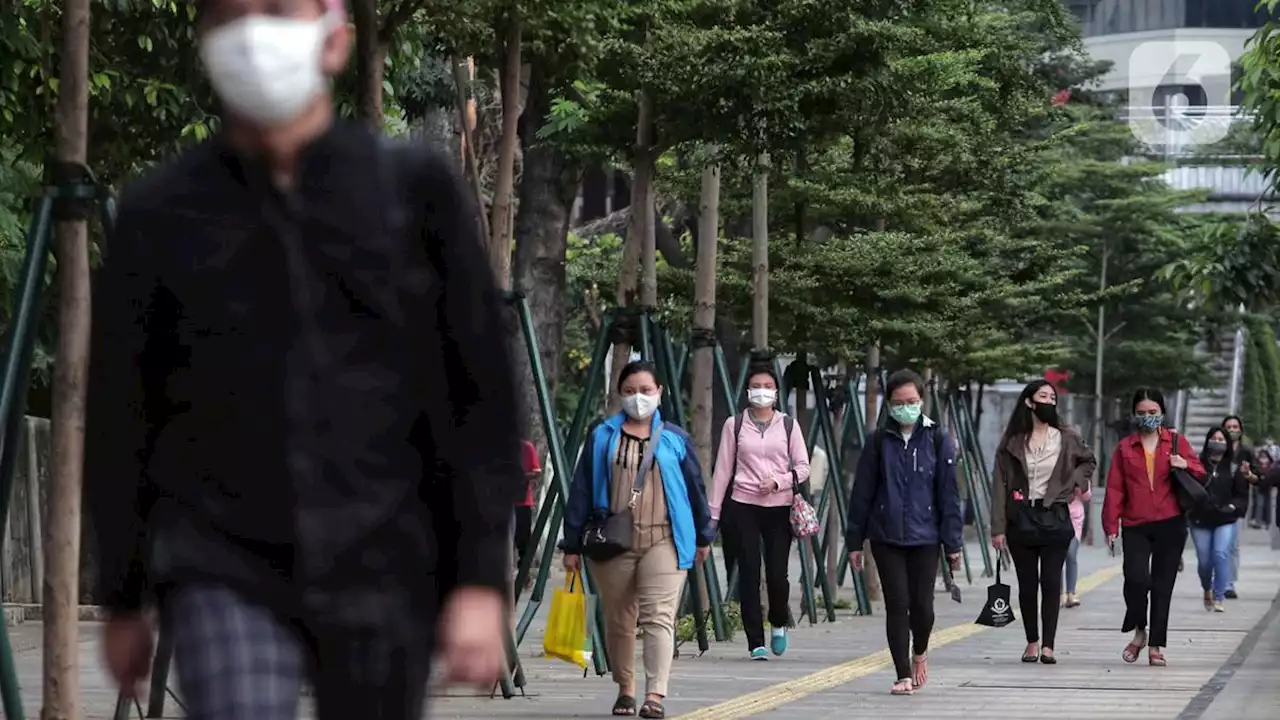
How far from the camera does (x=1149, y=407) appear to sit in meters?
17.0

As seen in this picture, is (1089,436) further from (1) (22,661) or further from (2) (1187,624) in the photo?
(1) (22,661)

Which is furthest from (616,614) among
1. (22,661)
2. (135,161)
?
(22,661)

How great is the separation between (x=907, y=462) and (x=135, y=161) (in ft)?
14.2

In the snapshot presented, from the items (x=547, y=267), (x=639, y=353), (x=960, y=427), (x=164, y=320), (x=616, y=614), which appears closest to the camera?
(x=164, y=320)

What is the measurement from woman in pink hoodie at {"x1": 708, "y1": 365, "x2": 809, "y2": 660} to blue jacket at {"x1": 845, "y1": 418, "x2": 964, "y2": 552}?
2182 millimetres

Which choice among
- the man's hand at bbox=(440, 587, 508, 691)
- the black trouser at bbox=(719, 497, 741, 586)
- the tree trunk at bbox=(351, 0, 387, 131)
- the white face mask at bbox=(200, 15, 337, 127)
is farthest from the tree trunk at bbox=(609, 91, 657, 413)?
the man's hand at bbox=(440, 587, 508, 691)

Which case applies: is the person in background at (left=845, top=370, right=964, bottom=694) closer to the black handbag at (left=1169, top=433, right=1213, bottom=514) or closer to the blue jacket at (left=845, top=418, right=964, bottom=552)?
the blue jacket at (left=845, top=418, right=964, bottom=552)

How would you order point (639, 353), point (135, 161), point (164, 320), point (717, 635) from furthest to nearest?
point (717, 635) → point (639, 353) → point (135, 161) → point (164, 320)

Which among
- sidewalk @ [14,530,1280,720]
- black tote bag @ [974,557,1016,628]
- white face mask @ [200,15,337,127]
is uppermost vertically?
white face mask @ [200,15,337,127]

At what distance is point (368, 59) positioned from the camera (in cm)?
1090

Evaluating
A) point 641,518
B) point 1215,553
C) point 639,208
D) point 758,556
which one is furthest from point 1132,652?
point 1215,553

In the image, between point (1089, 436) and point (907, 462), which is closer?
point (907, 462)

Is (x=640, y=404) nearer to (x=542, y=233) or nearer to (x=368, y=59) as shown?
(x=368, y=59)

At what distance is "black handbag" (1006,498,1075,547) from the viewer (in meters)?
16.1
